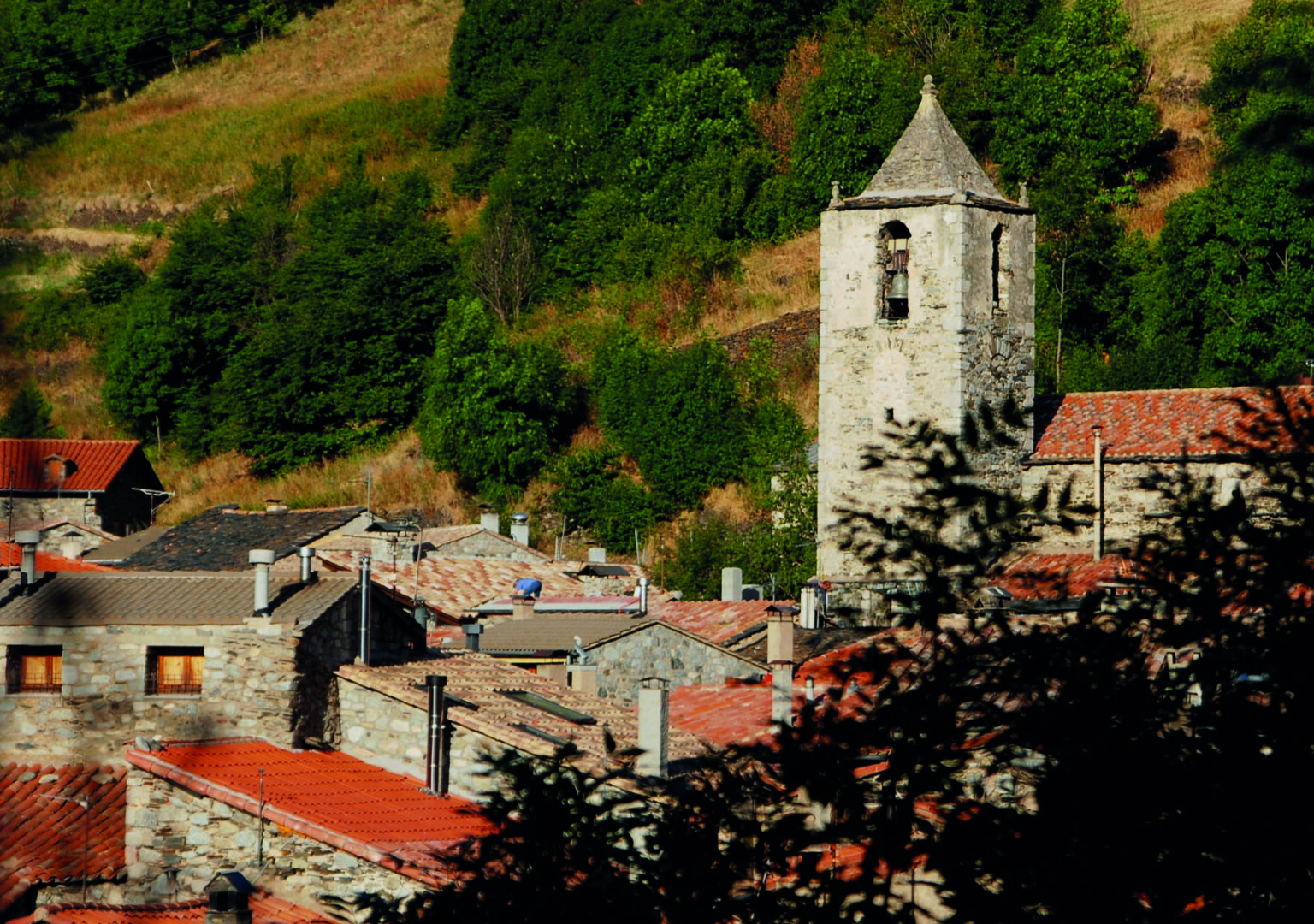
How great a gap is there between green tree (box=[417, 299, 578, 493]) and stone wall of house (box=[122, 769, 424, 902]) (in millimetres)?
28906

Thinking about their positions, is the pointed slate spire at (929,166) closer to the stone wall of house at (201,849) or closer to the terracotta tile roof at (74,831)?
the terracotta tile roof at (74,831)

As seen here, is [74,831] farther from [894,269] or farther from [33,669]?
[894,269]

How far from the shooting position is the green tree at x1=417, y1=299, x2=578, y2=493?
137 feet

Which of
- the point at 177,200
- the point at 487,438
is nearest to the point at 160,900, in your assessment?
the point at 487,438

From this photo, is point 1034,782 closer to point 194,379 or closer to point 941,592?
point 941,592

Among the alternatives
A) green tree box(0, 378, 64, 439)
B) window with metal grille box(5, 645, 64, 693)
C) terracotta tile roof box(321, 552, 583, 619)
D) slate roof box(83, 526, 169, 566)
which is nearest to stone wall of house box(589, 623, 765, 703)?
terracotta tile roof box(321, 552, 583, 619)

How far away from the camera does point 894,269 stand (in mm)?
29000

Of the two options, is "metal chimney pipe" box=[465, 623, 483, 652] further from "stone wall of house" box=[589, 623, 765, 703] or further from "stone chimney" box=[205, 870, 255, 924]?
"stone chimney" box=[205, 870, 255, 924]

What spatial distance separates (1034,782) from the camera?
17.8 feet

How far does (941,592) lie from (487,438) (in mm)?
36422

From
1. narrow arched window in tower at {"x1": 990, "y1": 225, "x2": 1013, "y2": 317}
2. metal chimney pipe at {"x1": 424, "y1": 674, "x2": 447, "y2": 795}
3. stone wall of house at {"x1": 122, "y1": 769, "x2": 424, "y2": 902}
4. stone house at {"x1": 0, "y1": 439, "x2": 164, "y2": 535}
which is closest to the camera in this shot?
stone wall of house at {"x1": 122, "y1": 769, "x2": 424, "y2": 902}

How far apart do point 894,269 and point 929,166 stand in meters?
1.79

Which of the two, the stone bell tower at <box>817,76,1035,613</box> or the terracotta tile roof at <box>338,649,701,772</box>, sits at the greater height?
the stone bell tower at <box>817,76,1035,613</box>

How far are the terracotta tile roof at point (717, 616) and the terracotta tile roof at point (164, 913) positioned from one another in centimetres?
1069
